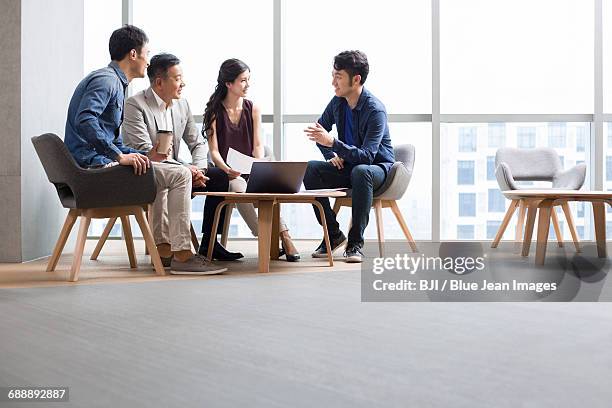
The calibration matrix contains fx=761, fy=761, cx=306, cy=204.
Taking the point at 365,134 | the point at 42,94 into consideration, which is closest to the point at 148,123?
the point at 42,94

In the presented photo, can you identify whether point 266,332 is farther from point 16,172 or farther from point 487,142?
point 487,142

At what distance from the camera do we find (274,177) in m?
3.96

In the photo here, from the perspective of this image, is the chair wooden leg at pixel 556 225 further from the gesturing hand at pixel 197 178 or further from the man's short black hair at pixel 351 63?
the gesturing hand at pixel 197 178

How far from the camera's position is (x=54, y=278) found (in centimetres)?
363

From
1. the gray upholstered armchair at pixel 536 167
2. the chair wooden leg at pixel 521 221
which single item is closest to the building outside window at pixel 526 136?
the gray upholstered armchair at pixel 536 167

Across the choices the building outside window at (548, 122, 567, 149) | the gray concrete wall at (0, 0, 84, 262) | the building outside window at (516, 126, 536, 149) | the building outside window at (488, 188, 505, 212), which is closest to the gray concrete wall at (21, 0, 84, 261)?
the gray concrete wall at (0, 0, 84, 262)

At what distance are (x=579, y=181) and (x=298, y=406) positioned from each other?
438 centimetres

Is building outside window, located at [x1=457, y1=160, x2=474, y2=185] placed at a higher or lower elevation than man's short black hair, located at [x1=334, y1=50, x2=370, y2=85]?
lower

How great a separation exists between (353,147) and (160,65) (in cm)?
120

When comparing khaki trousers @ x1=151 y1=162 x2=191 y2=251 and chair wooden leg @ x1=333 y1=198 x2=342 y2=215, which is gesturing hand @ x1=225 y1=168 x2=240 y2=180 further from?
chair wooden leg @ x1=333 y1=198 x2=342 y2=215

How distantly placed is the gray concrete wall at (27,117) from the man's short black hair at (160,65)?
0.78 metres

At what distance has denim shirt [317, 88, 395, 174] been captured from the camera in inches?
175

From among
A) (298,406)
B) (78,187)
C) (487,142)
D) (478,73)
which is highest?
(478,73)

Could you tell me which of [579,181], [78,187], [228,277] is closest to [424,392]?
[228,277]
